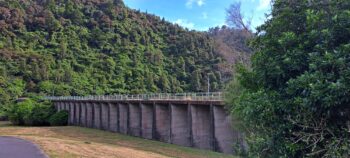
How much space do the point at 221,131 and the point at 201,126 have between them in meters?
3.70

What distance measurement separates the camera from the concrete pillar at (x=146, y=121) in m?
46.0

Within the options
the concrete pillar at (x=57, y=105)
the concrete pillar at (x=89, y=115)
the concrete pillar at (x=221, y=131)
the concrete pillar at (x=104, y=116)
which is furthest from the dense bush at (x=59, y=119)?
the concrete pillar at (x=221, y=131)

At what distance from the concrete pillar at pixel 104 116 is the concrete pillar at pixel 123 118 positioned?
525 centimetres

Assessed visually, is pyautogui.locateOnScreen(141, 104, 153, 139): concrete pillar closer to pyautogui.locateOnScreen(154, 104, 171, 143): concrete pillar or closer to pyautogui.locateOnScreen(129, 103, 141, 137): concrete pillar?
pyautogui.locateOnScreen(129, 103, 141, 137): concrete pillar

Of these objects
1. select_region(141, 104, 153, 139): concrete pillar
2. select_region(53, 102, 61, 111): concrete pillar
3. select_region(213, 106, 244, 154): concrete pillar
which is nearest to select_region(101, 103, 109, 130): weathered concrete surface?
select_region(141, 104, 153, 139): concrete pillar

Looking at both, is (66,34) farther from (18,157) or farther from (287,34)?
(287,34)

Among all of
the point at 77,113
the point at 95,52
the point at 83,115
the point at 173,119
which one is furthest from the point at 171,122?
the point at 95,52

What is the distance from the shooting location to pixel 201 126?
3631cm

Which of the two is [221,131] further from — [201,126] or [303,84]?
[303,84]

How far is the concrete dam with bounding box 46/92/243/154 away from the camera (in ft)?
108

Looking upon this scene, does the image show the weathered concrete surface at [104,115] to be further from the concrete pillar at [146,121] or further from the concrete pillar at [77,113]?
the concrete pillar at [146,121]

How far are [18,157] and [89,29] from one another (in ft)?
443

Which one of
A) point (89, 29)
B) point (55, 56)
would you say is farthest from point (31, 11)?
point (55, 56)

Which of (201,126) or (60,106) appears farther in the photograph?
(60,106)
